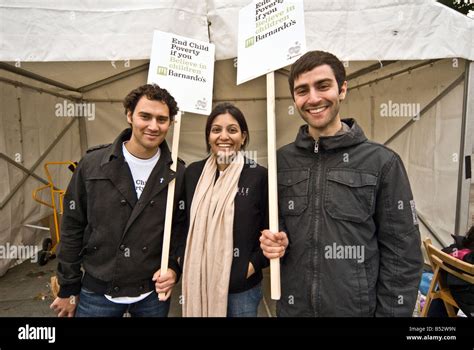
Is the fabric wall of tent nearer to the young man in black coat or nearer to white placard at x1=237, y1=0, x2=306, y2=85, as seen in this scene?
white placard at x1=237, y1=0, x2=306, y2=85

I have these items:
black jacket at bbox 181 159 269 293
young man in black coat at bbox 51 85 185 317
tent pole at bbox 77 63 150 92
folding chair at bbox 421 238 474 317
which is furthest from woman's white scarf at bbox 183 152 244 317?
tent pole at bbox 77 63 150 92

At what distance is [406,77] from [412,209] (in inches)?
121

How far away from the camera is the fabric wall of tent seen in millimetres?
2453

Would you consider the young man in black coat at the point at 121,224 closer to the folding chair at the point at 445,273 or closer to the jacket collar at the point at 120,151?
the jacket collar at the point at 120,151

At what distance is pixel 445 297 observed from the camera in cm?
216

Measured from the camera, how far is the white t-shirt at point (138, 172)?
158cm

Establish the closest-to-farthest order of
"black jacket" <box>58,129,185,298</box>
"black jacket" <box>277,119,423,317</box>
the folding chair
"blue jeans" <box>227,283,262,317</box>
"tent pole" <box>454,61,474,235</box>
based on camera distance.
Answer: "black jacket" <box>277,119,423,317</box>, "black jacket" <box>58,129,185,298</box>, "blue jeans" <box>227,283,262,317</box>, the folding chair, "tent pole" <box>454,61,474,235</box>

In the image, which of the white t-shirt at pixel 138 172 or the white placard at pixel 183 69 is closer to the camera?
the white t-shirt at pixel 138 172

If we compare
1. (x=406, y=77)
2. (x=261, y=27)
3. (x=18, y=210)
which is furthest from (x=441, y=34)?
(x=18, y=210)
